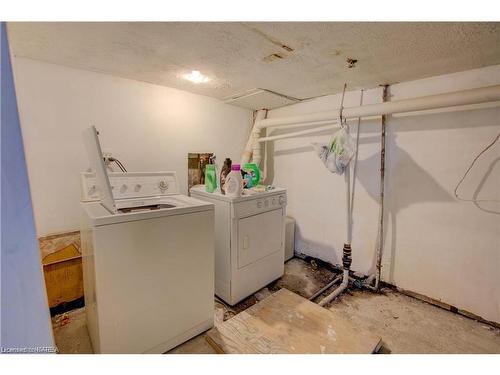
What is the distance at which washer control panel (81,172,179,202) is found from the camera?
1.68m

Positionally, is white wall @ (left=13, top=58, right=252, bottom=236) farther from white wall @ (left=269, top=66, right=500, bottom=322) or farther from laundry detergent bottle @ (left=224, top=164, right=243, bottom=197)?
white wall @ (left=269, top=66, right=500, bottom=322)

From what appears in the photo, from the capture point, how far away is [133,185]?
1.78 metres

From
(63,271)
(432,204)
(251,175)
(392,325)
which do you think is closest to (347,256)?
(392,325)

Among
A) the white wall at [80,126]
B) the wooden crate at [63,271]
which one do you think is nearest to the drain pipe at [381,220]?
the white wall at [80,126]

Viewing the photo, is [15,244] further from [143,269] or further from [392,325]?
[392,325]

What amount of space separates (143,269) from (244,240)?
0.86m

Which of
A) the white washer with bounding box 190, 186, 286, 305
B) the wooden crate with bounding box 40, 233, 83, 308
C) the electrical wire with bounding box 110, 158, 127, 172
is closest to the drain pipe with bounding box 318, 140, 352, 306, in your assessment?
the white washer with bounding box 190, 186, 286, 305

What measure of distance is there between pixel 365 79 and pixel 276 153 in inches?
54.8

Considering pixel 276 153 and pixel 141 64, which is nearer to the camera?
pixel 141 64

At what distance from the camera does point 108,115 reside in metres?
1.93

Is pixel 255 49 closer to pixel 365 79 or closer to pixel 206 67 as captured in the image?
pixel 206 67

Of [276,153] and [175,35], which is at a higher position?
[175,35]
